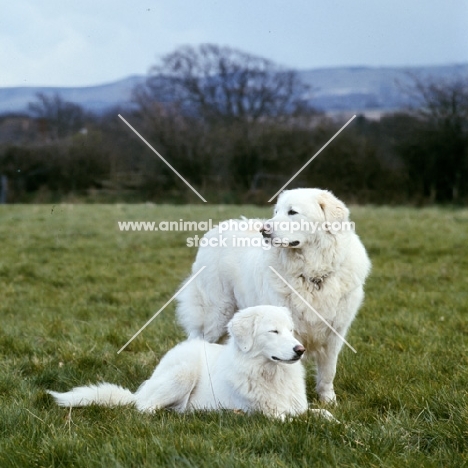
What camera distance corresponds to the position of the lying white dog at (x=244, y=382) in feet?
13.3

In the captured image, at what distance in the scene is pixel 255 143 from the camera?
2014cm

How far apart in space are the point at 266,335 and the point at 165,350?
5.90 feet

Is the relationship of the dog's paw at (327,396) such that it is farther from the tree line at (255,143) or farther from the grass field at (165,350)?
the tree line at (255,143)

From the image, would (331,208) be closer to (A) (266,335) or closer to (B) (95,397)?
(A) (266,335)

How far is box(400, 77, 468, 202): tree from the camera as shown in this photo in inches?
768

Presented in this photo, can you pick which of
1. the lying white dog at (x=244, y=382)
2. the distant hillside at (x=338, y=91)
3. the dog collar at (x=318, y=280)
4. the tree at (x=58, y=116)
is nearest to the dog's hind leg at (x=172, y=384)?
the lying white dog at (x=244, y=382)

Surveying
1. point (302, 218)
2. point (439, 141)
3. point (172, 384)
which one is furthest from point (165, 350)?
point (439, 141)

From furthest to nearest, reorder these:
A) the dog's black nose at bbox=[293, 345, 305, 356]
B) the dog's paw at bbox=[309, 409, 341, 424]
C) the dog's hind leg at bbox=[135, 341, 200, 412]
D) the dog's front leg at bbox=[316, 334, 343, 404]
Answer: the dog's front leg at bbox=[316, 334, 343, 404], the dog's hind leg at bbox=[135, 341, 200, 412], the dog's black nose at bbox=[293, 345, 305, 356], the dog's paw at bbox=[309, 409, 341, 424]

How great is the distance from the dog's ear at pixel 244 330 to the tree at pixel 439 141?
1658 cm

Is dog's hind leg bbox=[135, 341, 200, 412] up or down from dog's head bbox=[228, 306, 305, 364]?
down

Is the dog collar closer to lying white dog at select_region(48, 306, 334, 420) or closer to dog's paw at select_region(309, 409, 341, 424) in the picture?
lying white dog at select_region(48, 306, 334, 420)

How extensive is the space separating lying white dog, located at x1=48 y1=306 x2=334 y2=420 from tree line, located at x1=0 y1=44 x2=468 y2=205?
14446 mm

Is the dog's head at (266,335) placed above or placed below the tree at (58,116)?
below

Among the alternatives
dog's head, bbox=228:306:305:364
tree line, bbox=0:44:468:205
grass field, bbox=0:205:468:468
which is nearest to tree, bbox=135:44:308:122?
tree line, bbox=0:44:468:205
